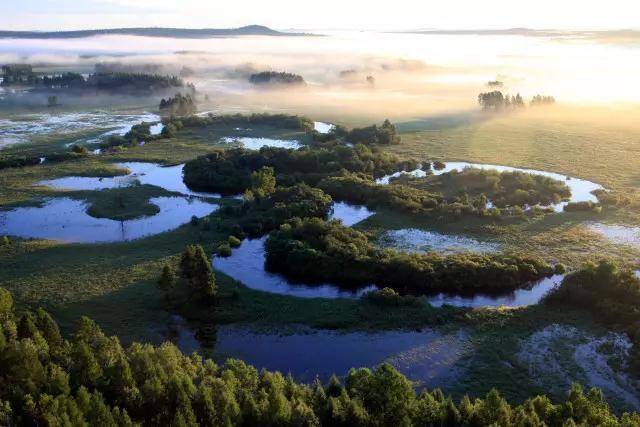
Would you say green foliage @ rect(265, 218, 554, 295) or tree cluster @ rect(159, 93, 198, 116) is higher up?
tree cluster @ rect(159, 93, 198, 116)

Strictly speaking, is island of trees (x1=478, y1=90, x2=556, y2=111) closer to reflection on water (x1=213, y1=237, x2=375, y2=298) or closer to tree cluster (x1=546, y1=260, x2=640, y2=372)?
reflection on water (x1=213, y1=237, x2=375, y2=298)

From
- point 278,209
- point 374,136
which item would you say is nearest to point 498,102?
point 374,136

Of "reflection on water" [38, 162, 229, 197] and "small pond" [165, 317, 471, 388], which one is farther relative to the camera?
"reflection on water" [38, 162, 229, 197]

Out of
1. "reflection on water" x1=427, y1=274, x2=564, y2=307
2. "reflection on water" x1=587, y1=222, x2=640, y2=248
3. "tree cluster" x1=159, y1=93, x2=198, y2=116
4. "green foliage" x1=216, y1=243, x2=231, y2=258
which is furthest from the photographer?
"tree cluster" x1=159, y1=93, x2=198, y2=116

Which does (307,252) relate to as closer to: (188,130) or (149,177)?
(149,177)

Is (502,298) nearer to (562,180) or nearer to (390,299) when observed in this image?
(390,299)

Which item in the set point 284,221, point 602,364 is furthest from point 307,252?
point 602,364

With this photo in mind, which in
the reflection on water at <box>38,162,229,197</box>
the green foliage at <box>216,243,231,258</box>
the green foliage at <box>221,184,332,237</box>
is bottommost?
the green foliage at <box>216,243,231,258</box>

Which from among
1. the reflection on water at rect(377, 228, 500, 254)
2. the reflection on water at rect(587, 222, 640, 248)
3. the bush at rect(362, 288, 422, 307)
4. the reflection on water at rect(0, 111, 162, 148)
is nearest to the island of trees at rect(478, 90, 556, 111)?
the reflection on water at rect(0, 111, 162, 148)

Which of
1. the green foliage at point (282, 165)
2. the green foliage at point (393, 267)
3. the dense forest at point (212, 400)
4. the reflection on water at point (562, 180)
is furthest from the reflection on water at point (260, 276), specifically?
the reflection on water at point (562, 180)
